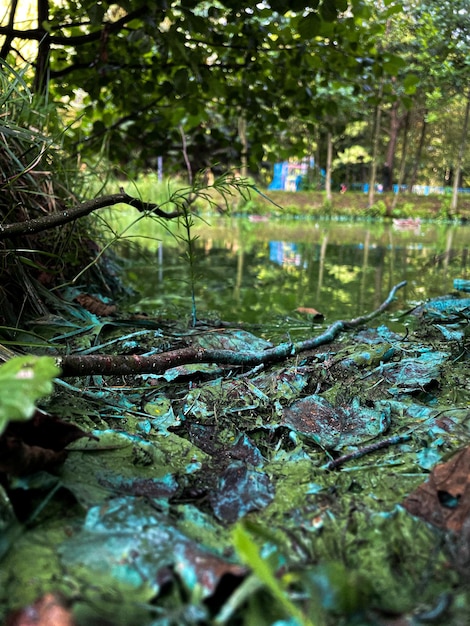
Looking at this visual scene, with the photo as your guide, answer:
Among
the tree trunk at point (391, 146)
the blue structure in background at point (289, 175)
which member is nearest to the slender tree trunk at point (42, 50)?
the tree trunk at point (391, 146)

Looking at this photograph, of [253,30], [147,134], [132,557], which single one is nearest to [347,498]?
[132,557]

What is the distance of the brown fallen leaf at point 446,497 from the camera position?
507 mm

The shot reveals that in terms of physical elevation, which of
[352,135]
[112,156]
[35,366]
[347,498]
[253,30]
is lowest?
[347,498]

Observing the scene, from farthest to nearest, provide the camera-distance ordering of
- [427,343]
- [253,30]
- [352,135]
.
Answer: [352,135] < [253,30] < [427,343]

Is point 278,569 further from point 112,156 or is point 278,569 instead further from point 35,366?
point 112,156

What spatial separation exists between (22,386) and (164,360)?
0.51m

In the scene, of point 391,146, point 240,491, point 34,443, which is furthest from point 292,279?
point 391,146

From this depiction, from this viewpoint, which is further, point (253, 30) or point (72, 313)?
point (253, 30)

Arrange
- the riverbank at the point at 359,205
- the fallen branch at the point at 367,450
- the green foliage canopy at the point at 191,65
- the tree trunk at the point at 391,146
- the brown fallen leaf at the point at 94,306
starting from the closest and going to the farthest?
the fallen branch at the point at 367,450 → the brown fallen leaf at the point at 94,306 → the green foliage canopy at the point at 191,65 → the riverbank at the point at 359,205 → the tree trunk at the point at 391,146

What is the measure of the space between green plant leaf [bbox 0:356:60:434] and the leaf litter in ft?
0.29

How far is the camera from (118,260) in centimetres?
333

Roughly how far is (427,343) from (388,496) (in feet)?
2.70

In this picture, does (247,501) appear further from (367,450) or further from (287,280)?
(287,280)

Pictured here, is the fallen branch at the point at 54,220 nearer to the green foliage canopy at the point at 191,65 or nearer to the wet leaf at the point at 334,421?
the wet leaf at the point at 334,421
